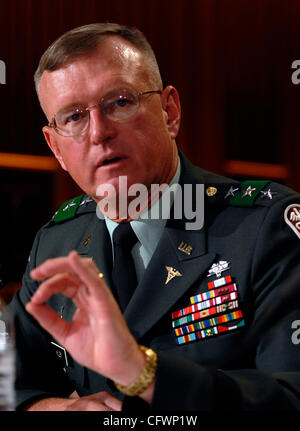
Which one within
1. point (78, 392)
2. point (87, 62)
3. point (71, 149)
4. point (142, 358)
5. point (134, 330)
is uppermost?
point (87, 62)

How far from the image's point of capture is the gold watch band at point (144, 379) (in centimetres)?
97

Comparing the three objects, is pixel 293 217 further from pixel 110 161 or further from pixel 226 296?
pixel 110 161

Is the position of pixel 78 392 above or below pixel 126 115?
below

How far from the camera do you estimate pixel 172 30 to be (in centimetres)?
283

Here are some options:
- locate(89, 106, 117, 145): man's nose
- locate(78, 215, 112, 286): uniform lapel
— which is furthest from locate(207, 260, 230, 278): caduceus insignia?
locate(89, 106, 117, 145): man's nose

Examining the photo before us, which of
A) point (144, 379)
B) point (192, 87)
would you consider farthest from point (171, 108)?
point (192, 87)

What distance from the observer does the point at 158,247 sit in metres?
1.44

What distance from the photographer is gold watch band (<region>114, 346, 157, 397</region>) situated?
968mm

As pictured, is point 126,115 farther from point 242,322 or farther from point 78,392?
point 78,392

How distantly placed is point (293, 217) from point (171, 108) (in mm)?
478

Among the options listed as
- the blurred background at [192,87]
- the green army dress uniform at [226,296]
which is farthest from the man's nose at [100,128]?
the blurred background at [192,87]

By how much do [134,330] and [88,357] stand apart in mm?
400

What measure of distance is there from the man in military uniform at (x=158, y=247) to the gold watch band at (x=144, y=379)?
0.17m

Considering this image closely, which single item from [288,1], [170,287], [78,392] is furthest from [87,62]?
[288,1]
